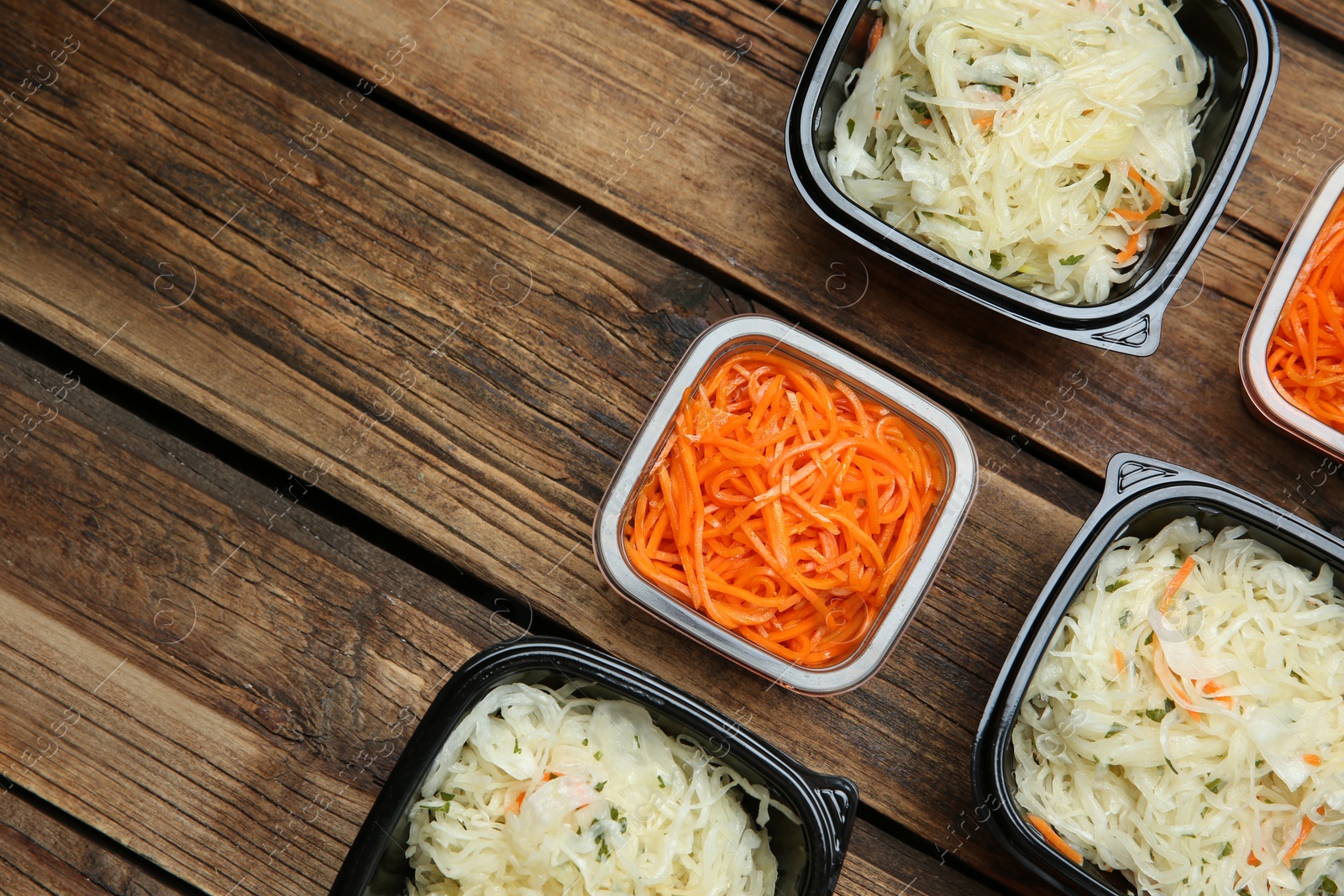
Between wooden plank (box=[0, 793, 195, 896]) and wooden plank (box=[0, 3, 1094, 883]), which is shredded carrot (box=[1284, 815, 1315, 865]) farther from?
wooden plank (box=[0, 793, 195, 896])

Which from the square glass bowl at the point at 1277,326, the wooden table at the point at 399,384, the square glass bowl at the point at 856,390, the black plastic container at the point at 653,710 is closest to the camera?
the black plastic container at the point at 653,710

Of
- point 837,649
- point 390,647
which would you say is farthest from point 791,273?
point 390,647

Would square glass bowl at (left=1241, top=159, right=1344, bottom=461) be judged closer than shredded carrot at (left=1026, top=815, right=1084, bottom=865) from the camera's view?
No

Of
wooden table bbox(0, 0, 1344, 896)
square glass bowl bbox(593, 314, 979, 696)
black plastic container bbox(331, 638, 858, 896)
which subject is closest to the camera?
black plastic container bbox(331, 638, 858, 896)

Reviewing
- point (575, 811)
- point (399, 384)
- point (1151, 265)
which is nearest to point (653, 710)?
point (575, 811)

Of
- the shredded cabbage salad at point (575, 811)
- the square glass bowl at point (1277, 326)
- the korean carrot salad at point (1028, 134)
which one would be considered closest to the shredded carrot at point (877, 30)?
the korean carrot salad at point (1028, 134)

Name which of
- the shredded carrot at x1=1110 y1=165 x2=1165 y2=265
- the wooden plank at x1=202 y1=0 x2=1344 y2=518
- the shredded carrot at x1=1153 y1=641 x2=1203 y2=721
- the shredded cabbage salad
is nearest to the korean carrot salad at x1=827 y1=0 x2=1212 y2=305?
the shredded carrot at x1=1110 y1=165 x2=1165 y2=265

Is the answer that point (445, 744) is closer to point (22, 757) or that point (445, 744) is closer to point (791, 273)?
point (22, 757)

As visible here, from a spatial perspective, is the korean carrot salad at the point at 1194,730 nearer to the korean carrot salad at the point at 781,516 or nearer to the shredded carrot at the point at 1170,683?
the shredded carrot at the point at 1170,683
